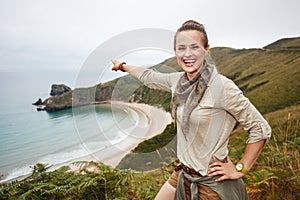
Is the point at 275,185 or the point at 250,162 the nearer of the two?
the point at 250,162

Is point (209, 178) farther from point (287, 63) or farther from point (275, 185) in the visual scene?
point (287, 63)

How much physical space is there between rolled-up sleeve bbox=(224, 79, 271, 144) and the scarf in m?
0.17

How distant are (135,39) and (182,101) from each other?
0.69 metres

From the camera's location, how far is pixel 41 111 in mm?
76312

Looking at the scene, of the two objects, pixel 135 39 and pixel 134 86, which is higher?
pixel 135 39

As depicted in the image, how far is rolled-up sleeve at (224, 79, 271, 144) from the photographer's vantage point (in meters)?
1.77

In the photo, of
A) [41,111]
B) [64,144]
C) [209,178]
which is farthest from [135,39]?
[41,111]

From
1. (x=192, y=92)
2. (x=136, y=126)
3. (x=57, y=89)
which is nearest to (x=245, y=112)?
(x=192, y=92)

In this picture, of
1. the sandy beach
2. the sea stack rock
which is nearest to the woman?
the sandy beach

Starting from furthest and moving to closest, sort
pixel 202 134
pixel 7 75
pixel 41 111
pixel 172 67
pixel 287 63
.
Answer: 1. pixel 7 75
2. pixel 41 111
3. pixel 287 63
4. pixel 172 67
5. pixel 202 134

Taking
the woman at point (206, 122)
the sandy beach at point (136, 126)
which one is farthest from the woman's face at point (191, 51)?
the sandy beach at point (136, 126)

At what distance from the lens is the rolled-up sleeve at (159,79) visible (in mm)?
2199

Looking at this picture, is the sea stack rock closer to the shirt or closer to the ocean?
the ocean

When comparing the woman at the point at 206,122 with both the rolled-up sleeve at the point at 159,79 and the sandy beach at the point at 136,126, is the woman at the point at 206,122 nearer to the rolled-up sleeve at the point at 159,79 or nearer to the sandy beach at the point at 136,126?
the rolled-up sleeve at the point at 159,79
